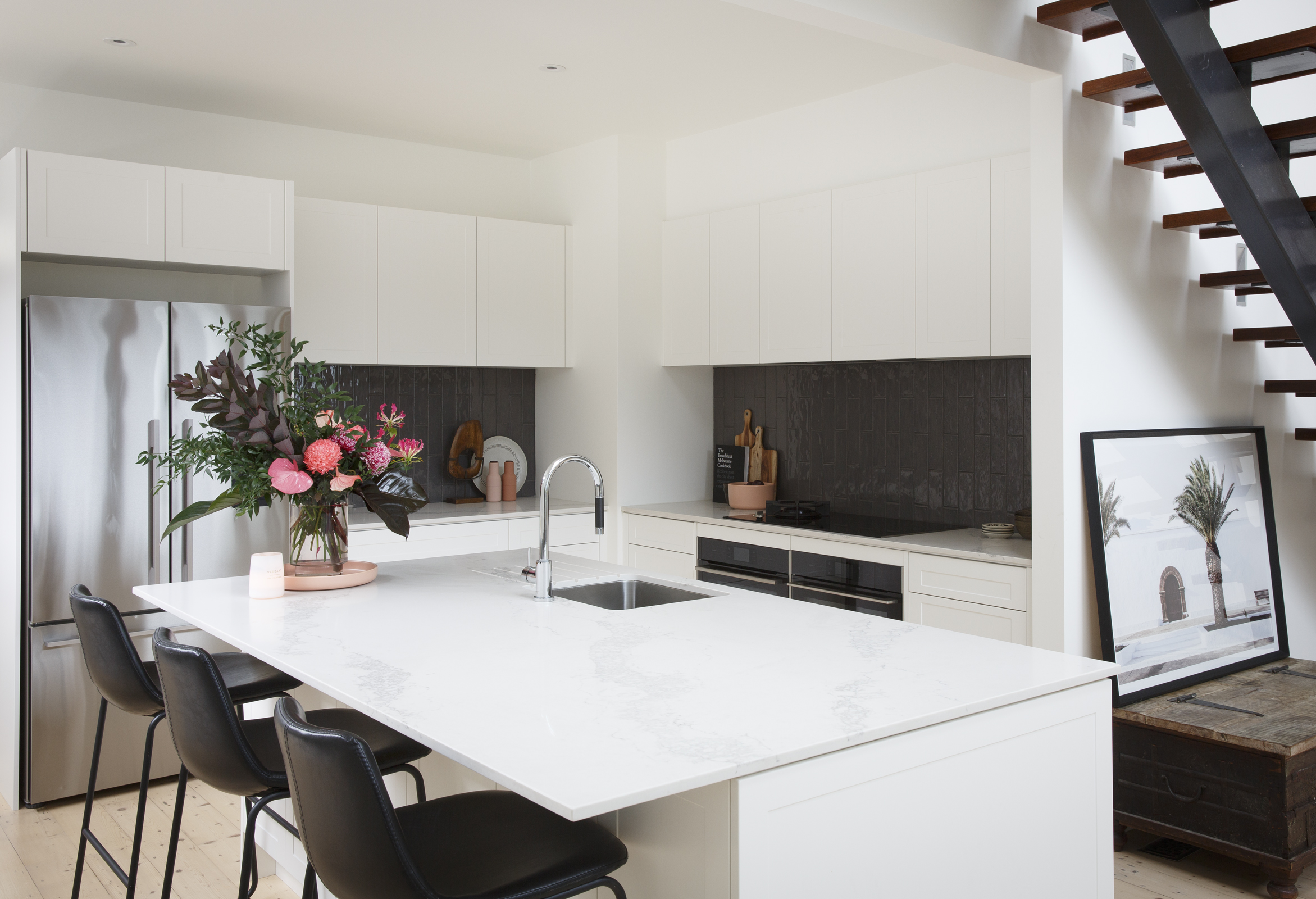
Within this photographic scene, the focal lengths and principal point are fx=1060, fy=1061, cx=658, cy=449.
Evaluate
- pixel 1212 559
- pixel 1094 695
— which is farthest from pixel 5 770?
pixel 1212 559

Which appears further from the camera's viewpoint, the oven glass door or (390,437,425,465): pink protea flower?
the oven glass door

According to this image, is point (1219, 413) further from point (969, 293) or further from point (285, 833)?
point (285, 833)

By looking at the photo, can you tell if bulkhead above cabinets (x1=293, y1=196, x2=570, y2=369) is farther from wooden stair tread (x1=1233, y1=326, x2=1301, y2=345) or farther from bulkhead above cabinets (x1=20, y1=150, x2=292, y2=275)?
wooden stair tread (x1=1233, y1=326, x2=1301, y2=345)

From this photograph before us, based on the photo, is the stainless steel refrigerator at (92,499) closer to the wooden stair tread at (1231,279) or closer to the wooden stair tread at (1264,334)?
the wooden stair tread at (1231,279)

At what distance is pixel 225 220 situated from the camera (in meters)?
4.31

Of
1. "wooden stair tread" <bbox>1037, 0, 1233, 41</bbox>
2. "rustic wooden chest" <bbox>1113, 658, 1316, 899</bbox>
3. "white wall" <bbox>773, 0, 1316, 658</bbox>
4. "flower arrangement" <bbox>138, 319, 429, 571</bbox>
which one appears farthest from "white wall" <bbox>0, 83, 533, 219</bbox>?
"rustic wooden chest" <bbox>1113, 658, 1316, 899</bbox>

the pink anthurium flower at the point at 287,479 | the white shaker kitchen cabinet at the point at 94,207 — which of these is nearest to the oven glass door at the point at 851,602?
the pink anthurium flower at the point at 287,479

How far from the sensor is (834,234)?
15.1 feet

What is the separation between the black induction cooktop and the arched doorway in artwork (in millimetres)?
953

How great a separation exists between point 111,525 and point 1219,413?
13.7ft

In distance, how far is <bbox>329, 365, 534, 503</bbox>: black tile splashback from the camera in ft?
17.8

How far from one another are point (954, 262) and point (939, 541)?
3.54 feet

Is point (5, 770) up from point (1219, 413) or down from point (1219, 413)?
down

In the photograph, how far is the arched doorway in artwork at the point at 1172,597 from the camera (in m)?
3.56
